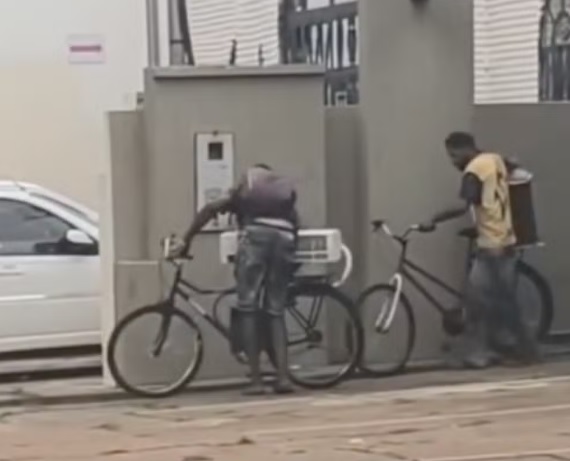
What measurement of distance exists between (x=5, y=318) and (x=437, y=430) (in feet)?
17.2

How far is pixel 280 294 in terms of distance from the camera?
1420 centimetres

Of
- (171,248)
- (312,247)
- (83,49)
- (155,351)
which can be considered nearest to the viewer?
(155,351)

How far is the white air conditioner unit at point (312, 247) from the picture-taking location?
14.6m

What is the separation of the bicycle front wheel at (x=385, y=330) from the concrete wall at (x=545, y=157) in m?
1.70

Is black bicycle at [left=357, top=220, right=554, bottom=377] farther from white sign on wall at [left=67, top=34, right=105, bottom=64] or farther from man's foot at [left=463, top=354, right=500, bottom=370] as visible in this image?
white sign on wall at [left=67, top=34, right=105, bottom=64]

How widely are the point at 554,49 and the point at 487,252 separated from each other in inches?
194

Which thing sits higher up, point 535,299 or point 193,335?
point 535,299

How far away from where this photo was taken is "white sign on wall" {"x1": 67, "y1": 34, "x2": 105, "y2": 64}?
21953mm

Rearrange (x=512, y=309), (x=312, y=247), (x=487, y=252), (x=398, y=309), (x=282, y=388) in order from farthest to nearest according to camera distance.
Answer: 1. (x=512, y=309)
2. (x=398, y=309)
3. (x=487, y=252)
4. (x=312, y=247)
5. (x=282, y=388)

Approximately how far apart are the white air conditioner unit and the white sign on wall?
770 cm

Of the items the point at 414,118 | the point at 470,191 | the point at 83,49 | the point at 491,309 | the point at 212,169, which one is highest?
the point at 83,49

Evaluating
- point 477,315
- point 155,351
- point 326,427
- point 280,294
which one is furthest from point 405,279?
point 326,427

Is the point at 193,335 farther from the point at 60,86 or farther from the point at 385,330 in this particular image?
the point at 60,86

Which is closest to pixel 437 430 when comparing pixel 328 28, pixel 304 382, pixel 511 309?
pixel 304 382
